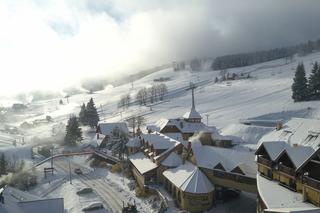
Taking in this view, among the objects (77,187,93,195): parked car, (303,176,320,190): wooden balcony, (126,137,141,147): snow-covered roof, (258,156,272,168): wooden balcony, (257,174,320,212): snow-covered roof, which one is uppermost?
(303,176,320,190): wooden balcony

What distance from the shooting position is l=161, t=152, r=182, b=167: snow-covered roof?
53784mm

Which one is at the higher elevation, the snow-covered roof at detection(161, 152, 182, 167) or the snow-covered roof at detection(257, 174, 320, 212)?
the snow-covered roof at detection(257, 174, 320, 212)

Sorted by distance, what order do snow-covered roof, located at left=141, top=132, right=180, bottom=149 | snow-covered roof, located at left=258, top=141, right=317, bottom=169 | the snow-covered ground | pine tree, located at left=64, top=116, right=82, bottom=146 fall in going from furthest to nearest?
pine tree, located at left=64, top=116, right=82, bottom=146
the snow-covered ground
snow-covered roof, located at left=141, top=132, right=180, bottom=149
snow-covered roof, located at left=258, top=141, right=317, bottom=169

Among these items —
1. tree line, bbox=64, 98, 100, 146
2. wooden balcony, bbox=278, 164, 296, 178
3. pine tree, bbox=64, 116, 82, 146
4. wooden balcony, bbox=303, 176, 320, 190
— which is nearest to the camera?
wooden balcony, bbox=303, 176, 320, 190

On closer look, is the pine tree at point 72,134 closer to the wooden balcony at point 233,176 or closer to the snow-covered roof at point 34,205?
the wooden balcony at point 233,176

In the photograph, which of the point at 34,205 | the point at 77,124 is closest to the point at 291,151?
the point at 34,205

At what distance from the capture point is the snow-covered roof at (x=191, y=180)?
4381 cm

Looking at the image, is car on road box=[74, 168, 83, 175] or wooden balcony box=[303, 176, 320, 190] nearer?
wooden balcony box=[303, 176, 320, 190]

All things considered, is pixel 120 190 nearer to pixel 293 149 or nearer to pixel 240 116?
pixel 293 149

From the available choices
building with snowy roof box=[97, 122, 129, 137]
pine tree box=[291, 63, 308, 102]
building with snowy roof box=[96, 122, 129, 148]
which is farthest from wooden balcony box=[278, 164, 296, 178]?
pine tree box=[291, 63, 308, 102]

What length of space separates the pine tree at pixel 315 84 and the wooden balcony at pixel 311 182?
226 feet

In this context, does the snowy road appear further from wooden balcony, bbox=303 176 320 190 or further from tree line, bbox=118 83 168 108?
tree line, bbox=118 83 168 108

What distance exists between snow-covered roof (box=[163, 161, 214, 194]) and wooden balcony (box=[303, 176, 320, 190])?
16107 mm

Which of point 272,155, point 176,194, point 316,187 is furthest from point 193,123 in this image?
point 316,187
